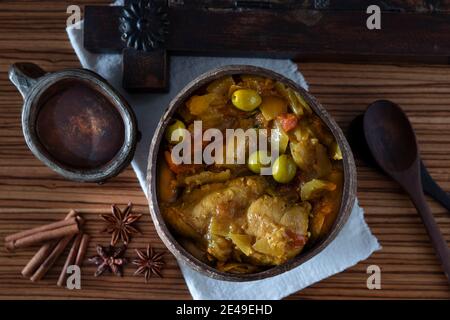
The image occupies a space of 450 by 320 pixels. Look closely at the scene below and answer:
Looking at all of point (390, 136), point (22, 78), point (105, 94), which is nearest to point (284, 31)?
point (390, 136)

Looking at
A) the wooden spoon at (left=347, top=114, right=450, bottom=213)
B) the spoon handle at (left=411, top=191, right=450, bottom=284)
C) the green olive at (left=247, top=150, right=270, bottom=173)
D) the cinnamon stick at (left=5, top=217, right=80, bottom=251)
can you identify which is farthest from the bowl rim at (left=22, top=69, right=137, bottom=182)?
the spoon handle at (left=411, top=191, right=450, bottom=284)

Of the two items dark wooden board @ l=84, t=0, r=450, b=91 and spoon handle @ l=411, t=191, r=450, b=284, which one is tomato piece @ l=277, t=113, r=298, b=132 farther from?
spoon handle @ l=411, t=191, r=450, b=284

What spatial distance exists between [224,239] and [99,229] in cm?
51

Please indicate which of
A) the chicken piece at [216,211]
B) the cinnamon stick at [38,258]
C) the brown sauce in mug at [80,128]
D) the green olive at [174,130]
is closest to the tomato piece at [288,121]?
the chicken piece at [216,211]

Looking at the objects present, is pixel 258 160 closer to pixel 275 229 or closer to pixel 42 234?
pixel 275 229

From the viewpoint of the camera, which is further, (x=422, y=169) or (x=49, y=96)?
(x=422, y=169)

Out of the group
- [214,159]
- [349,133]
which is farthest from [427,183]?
[214,159]

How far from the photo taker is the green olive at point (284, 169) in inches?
57.0

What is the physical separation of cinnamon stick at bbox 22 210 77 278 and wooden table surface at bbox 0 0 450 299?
24mm

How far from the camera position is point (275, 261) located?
143 centimetres

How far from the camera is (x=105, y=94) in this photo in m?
1.59

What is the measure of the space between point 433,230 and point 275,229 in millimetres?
629

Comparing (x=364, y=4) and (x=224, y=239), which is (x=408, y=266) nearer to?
(x=224, y=239)

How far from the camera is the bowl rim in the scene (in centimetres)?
155
